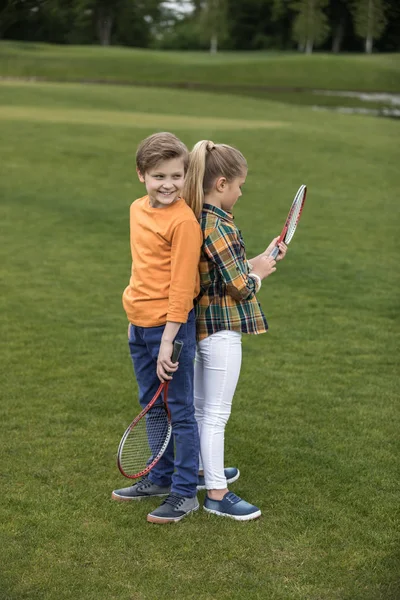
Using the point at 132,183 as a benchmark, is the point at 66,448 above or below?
below

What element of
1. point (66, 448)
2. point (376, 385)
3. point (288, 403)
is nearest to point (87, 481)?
point (66, 448)

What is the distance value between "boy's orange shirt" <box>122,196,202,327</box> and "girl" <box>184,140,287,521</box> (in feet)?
0.34

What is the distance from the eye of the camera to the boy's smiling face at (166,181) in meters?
3.81

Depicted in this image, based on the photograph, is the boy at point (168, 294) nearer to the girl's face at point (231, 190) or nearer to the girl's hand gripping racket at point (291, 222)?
the girl's face at point (231, 190)

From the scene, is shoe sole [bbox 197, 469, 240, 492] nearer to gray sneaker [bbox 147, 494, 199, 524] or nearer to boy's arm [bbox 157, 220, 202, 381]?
gray sneaker [bbox 147, 494, 199, 524]

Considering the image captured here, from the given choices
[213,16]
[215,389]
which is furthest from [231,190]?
[213,16]

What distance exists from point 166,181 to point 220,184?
261 millimetres

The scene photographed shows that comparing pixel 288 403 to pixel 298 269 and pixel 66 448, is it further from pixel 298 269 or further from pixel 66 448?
pixel 298 269

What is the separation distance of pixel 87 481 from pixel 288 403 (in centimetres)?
181

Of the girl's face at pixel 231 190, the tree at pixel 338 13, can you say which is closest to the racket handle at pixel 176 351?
the girl's face at pixel 231 190

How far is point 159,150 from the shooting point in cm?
379

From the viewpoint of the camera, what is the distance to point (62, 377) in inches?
249

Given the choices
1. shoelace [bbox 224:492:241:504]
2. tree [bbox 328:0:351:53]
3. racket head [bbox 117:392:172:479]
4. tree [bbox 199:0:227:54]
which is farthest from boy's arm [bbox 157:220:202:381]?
tree [bbox 199:0:227:54]

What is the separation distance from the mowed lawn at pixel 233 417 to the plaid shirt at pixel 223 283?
903 mm
